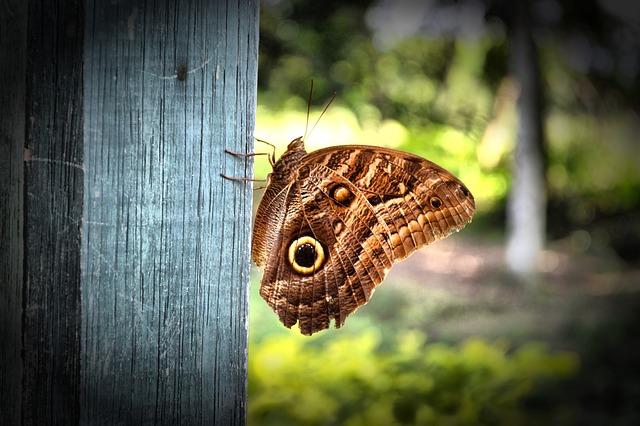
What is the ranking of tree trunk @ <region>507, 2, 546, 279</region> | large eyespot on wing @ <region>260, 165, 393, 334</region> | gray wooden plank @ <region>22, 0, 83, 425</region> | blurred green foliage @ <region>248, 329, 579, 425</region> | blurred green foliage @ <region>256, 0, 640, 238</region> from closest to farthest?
gray wooden plank @ <region>22, 0, 83, 425</region>, large eyespot on wing @ <region>260, 165, 393, 334</region>, blurred green foliage @ <region>248, 329, 579, 425</region>, blurred green foliage @ <region>256, 0, 640, 238</region>, tree trunk @ <region>507, 2, 546, 279</region>

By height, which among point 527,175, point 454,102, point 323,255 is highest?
point 454,102

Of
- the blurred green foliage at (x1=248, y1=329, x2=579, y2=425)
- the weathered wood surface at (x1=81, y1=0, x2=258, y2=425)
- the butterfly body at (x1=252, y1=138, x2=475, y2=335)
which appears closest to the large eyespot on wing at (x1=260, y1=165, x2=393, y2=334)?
the butterfly body at (x1=252, y1=138, x2=475, y2=335)

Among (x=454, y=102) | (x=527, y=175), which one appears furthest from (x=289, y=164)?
(x=527, y=175)

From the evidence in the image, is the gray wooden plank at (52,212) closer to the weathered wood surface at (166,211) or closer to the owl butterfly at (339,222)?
the weathered wood surface at (166,211)

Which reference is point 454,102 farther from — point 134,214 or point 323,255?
point 134,214

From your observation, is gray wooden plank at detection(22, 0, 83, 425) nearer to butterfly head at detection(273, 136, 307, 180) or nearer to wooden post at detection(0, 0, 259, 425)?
wooden post at detection(0, 0, 259, 425)

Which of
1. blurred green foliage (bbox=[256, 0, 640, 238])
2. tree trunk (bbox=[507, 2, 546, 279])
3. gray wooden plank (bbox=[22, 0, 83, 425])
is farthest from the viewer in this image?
tree trunk (bbox=[507, 2, 546, 279])

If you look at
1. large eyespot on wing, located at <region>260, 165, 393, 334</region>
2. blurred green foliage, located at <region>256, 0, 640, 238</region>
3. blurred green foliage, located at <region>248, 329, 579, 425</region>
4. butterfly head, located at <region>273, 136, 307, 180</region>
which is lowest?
blurred green foliage, located at <region>248, 329, 579, 425</region>
